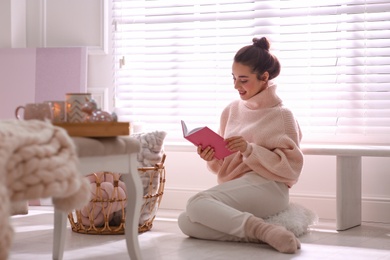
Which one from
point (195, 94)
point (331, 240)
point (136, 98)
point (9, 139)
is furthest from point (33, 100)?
point (9, 139)

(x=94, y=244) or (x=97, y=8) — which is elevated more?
(x=97, y=8)

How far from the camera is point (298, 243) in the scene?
3.18m

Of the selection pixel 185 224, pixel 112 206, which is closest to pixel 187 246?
pixel 185 224

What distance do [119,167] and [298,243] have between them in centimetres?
99

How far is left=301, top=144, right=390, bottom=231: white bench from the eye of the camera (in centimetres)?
374

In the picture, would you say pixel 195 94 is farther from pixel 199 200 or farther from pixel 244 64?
pixel 199 200

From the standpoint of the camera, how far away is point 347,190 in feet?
12.5

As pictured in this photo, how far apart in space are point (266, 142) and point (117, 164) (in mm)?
1199

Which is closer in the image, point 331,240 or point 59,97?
point 331,240

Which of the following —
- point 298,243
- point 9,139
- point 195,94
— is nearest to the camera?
point 9,139

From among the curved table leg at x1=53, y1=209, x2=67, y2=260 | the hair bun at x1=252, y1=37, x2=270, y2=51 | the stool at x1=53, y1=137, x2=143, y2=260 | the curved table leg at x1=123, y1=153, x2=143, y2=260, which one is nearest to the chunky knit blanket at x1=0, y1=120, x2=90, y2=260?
the stool at x1=53, y1=137, x2=143, y2=260

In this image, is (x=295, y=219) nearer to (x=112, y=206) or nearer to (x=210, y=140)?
(x=210, y=140)

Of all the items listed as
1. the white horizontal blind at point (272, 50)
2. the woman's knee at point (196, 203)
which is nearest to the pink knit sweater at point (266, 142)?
the woman's knee at point (196, 203)

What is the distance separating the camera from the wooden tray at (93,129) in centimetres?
235
